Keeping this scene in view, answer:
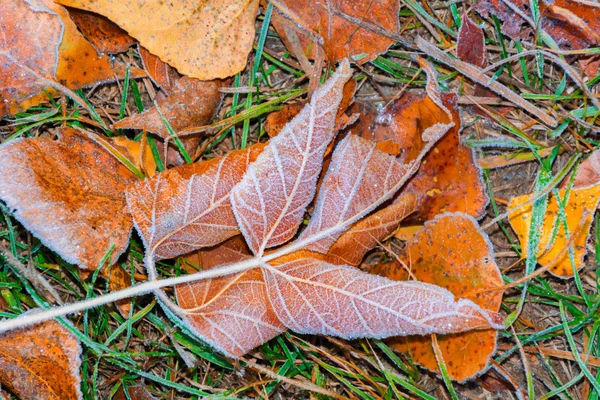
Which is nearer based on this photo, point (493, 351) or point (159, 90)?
point (493, 351)

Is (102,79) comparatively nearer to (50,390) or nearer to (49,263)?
(49,263)

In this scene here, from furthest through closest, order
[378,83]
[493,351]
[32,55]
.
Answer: [378,83]
[32,55]
[493,351]

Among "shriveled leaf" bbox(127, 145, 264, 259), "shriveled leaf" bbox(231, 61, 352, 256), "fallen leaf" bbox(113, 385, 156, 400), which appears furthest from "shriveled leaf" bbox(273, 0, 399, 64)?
"fallen leaf" bbox(113, 385, 156, 400)

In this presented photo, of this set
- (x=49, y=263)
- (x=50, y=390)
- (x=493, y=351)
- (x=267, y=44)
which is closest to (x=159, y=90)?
(x=267, y=44)

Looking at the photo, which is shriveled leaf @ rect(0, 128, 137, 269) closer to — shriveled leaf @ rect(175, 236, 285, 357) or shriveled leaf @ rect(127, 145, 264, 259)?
shriveled leaf @ rect(127, 145, 264, 259)

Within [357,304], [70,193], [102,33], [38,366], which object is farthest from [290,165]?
[38,366]

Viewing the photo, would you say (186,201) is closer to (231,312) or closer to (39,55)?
(231,312)
